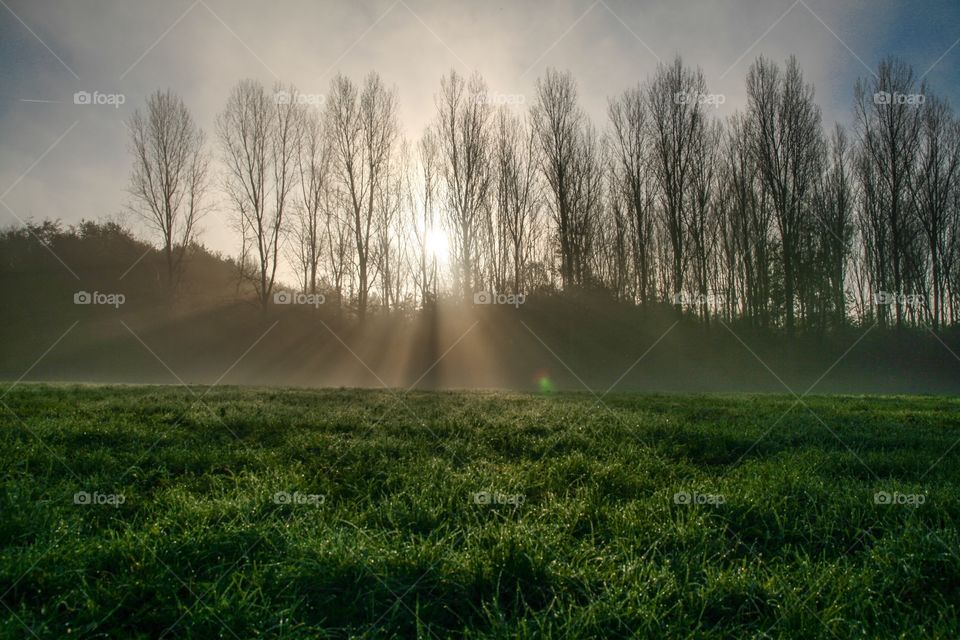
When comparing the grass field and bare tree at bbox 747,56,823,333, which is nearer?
the grass field

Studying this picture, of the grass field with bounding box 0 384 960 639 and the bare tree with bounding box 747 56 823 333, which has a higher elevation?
the bare tree with bounding box 747 56 823 333

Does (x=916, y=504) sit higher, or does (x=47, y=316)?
(x=47, y=316)

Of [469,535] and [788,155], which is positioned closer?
[469,535]

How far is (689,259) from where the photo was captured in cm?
3080

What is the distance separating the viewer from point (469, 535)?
101 inches

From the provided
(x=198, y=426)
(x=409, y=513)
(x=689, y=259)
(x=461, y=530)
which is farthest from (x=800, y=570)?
(x=689, y=259)

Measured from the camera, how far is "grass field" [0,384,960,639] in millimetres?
1938

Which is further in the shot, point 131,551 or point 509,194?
point 509,194

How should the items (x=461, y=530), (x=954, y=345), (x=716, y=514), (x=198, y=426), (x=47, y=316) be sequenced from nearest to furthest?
(x=461, y=530) → (x=716, y=514) → (x=198, y=426) → (x=954, y=345) → (x=47, y=316)

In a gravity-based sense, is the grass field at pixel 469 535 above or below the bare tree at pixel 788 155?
below

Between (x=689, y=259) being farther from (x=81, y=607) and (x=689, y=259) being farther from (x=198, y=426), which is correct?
(x=81, y=607)

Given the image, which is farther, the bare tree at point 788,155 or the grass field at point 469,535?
the bare tree at point 788,155

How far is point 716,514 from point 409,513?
6.03 ft

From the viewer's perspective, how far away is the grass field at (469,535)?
194 cm
